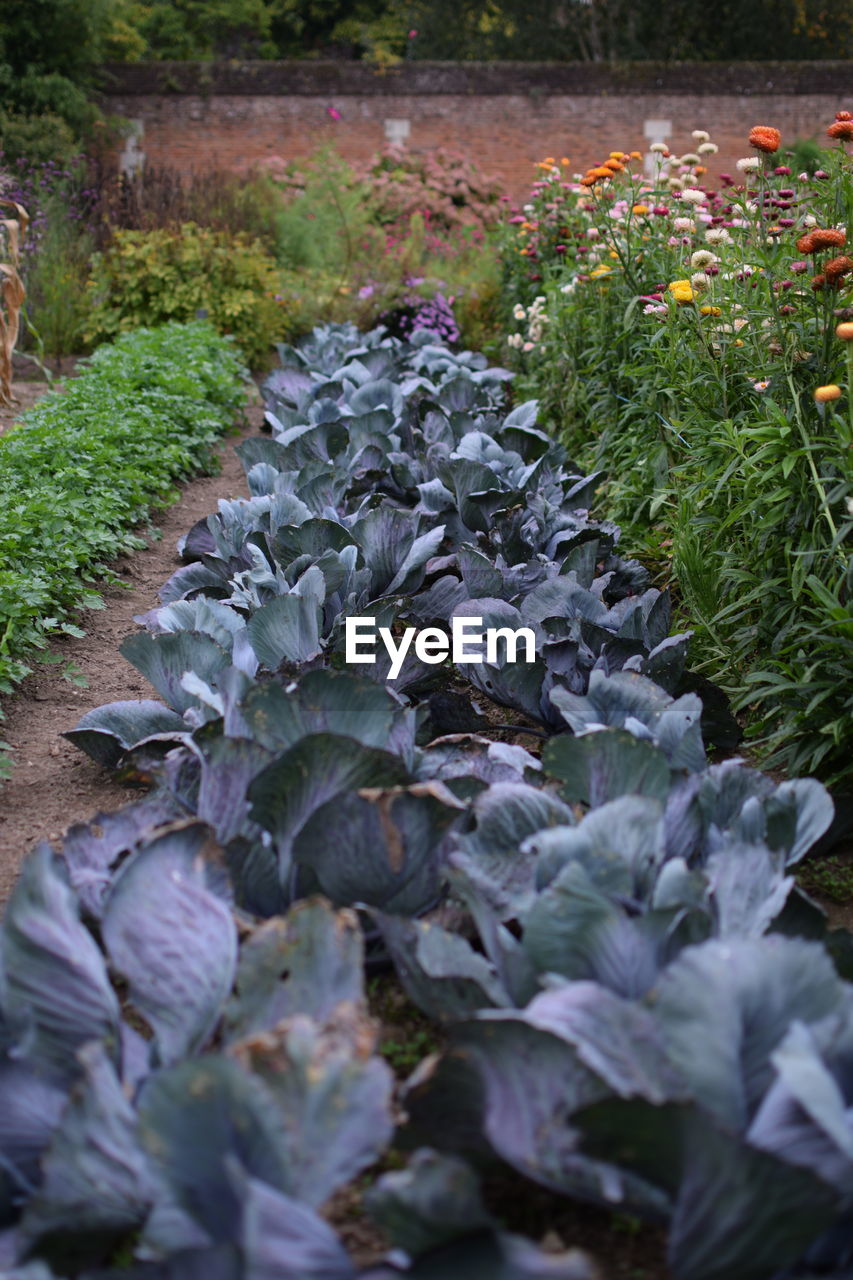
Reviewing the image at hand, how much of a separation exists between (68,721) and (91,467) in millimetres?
2001

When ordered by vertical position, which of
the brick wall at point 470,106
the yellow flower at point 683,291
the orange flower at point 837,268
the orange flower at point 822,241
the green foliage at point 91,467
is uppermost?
the brick wall at point 470,106

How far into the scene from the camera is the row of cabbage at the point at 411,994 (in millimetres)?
1154

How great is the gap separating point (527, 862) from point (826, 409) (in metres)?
1.66

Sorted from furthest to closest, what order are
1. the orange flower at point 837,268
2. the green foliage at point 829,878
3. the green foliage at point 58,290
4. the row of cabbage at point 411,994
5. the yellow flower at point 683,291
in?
the green foliage at point 58,290
the yellow flower at point 683,291
the orange flower at point 837,268
the green foliage at point 829,878
the row of cabbage at point 411,994

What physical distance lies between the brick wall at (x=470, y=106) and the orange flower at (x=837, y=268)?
19.6m

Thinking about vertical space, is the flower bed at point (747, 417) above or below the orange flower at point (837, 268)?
below

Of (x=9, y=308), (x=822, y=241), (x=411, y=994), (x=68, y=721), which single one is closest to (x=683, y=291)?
(x=822, y=241)

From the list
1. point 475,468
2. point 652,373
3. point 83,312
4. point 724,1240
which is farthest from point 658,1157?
point 83,312

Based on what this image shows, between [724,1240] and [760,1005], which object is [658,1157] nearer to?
[724,1240]

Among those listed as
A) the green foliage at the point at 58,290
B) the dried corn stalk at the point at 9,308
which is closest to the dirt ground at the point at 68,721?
the dried corn stalk at the point at 9,308

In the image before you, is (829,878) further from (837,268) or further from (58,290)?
(58,290)

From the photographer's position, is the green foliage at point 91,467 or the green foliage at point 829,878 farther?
the green foliage at point 91,467

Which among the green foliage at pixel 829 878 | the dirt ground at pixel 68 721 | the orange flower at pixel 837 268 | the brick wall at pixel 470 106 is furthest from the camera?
the brick wall at pixel 470 106

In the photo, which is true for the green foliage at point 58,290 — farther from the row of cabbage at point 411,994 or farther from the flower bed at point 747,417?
the row of cabbage at point 411,994
